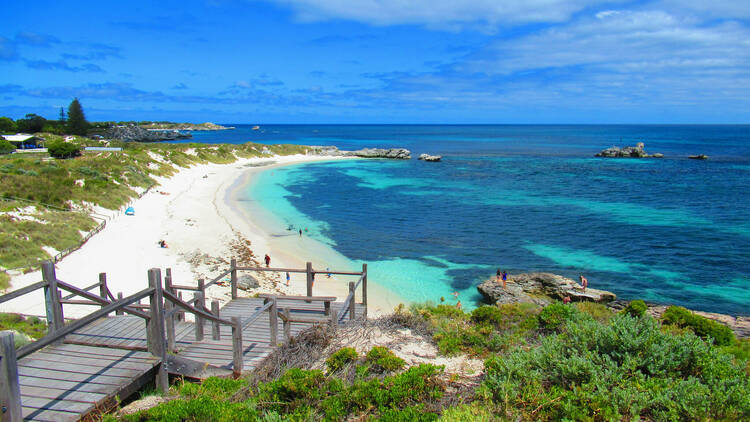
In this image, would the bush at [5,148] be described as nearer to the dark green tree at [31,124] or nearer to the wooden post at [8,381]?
the dark green tree at [31,124]

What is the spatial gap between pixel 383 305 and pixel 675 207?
33.6 m

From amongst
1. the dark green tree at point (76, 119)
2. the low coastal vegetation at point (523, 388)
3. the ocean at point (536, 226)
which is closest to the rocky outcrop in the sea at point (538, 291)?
the ocean at point (536, 226)

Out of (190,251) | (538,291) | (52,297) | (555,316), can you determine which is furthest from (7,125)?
(555,316)

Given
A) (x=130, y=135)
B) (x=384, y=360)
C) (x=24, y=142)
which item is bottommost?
(x=384, y=360)

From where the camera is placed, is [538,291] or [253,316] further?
[538,291]

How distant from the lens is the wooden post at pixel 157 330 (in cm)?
664

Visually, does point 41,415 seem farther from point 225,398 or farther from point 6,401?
point 225,398

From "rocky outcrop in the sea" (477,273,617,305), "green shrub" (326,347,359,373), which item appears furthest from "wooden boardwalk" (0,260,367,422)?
"rocky outcrop in the sea" (477,273,617,305)

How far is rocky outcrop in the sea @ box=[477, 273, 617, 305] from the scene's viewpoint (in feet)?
57.1

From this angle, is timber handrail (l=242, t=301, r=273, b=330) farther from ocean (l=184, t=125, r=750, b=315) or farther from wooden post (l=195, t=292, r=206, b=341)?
ocean (l=184, t=125, r=750, b=315)

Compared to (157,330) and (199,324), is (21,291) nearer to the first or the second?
(157,330)

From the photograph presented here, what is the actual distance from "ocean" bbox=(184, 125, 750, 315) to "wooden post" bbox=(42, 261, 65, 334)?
1324 centimetres

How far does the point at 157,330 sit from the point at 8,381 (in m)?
2.25

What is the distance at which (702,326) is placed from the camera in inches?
407
